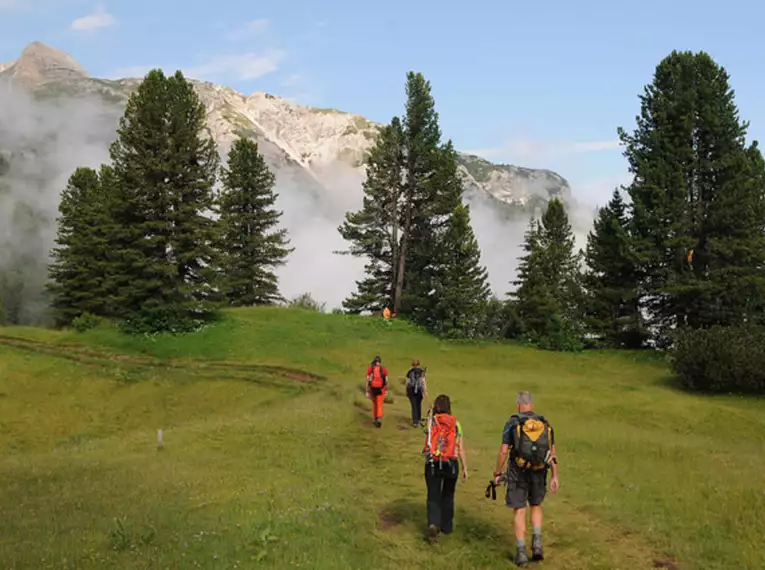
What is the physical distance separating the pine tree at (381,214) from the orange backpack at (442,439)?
49469 millimetres

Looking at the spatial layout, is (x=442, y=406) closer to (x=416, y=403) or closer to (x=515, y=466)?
(x=515, y=466)

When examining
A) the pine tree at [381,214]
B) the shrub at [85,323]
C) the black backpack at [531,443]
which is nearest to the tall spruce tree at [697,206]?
the pine tree at [381,214]

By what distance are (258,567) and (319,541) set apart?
1.34 m

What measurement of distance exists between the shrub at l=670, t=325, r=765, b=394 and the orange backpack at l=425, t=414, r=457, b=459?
82.4ft

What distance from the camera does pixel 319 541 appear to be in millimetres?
9445

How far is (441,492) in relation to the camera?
10227mm

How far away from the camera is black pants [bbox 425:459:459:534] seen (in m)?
10.1

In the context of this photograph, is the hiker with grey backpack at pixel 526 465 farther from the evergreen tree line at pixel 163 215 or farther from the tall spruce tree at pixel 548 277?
the tall spruce tree at pixel 548 277

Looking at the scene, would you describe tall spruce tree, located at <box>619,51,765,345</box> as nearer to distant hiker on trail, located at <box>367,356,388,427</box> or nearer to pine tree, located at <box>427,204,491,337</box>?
pine tree, located at <box>427,204,491,337</box>

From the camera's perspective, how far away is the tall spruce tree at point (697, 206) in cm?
4303

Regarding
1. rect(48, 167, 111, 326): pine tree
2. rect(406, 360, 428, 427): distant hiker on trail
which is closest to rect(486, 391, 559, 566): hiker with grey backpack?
rect(406, 360, 428, 427): distant hiker on trail

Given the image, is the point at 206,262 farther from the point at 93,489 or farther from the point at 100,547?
the point at 100,547

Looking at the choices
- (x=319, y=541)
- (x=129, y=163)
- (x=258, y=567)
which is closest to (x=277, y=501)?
(x=319, y=541)

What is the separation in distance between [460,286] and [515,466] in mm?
38585
